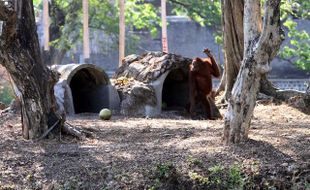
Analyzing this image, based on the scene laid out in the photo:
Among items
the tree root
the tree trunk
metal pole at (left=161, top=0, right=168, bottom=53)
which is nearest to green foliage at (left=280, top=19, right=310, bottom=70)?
metal pole at (left=161, top=0, right=168, bottom=53)

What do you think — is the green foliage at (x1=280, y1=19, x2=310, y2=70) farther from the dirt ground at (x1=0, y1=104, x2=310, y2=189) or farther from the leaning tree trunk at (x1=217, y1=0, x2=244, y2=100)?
the dirt ground at (x1=0, y1=104, x2=310, y2=189)

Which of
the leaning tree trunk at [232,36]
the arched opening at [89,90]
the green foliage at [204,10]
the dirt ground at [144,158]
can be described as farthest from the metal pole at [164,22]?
the green foliage at [204,10]

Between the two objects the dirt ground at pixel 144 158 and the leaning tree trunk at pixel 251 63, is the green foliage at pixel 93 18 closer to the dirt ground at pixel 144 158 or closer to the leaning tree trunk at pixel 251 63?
the dirt ground at pixel 144 158

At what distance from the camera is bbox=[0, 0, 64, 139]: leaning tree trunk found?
691cm

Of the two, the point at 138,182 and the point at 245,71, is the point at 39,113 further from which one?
the point at 245,71

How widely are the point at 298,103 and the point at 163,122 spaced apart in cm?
268

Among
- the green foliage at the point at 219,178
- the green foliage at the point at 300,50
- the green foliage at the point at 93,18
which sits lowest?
the green foliage at the point at 219,178

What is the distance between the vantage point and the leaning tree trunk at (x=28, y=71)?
691cm

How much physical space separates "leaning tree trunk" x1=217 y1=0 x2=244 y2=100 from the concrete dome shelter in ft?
6.75

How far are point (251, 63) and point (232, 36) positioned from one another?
4767mm

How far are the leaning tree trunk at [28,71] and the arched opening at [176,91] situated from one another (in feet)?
15.1

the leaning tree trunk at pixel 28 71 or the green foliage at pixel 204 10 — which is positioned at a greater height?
the green foliage at pixel 204 10

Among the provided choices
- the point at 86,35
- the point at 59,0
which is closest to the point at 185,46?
the point at 59,0

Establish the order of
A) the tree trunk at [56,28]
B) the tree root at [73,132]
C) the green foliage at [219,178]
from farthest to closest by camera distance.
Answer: the tree trunk at [56,28]
the tree root at [73,132]
the green foliage at [219,178]
